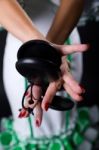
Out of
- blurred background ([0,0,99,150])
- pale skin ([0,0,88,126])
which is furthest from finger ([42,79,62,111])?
blurred background ([0,0,99,150])

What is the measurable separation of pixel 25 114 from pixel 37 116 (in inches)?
0.8

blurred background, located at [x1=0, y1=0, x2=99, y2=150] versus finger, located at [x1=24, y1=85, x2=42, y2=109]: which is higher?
finger, located at [x1=24, y1=85, x2=42, y2=109]

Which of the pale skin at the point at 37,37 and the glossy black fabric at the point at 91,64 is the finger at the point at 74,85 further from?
the glossy black fabric at the point at 91,64

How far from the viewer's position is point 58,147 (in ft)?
2.11

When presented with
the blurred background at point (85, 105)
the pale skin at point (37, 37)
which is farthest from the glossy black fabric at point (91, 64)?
the pale skin at point (37, 37)

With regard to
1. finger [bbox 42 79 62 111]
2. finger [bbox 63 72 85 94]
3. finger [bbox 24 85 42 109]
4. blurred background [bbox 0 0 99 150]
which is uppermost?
finger [bbox 63 72 85 94]

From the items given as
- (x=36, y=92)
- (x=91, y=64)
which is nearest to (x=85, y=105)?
(x=91, y=64)

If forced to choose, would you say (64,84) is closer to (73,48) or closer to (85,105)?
(73,48)

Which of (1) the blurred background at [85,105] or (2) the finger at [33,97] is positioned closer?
(2) the finger at [33,97]

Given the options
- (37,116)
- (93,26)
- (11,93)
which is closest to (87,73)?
(93,26)

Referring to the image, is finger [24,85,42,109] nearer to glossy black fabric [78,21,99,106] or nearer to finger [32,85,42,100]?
finger [32,85,42,100]

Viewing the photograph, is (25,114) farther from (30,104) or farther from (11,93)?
(11,93)

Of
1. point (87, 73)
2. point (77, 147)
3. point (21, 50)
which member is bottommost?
point (77, 147)

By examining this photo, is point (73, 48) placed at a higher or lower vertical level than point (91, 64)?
higher
